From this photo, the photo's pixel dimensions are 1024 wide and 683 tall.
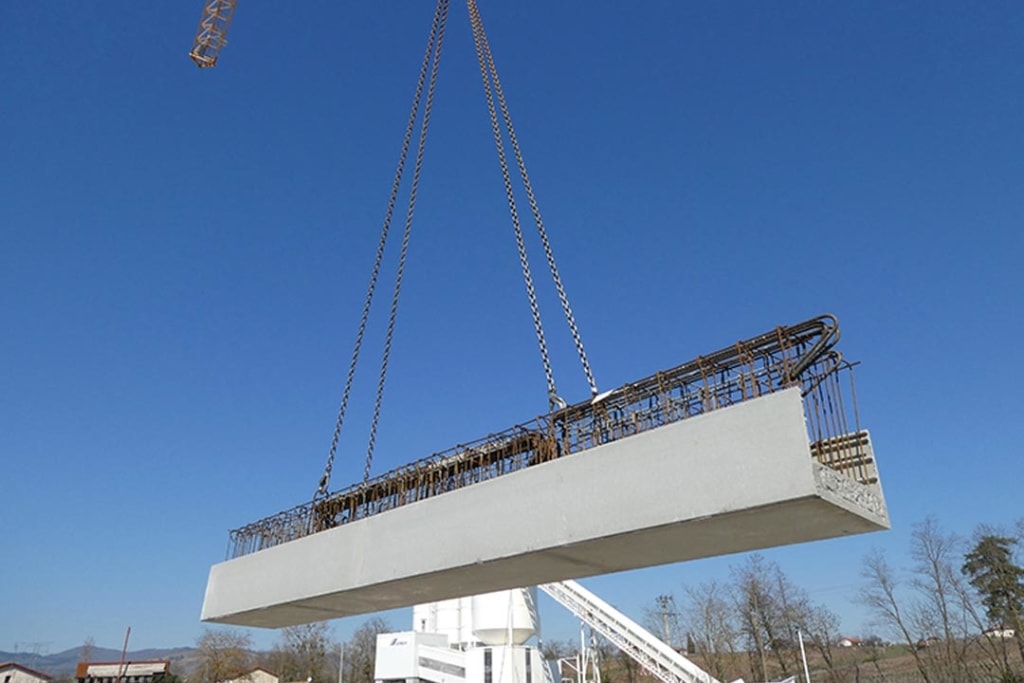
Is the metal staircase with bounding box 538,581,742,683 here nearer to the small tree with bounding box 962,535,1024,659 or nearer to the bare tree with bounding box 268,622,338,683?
the small tree with bounding box 962,535,1024,659

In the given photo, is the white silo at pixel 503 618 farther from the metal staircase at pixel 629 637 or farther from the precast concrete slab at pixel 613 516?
the precast concrete slab at pixel 613 516

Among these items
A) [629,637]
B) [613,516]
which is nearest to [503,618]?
[629,637]

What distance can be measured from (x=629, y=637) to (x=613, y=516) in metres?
15.8

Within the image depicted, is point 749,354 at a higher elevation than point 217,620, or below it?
higher

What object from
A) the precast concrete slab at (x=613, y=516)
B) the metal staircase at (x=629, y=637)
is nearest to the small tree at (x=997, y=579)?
the metal staircase at (x=629, y=637)

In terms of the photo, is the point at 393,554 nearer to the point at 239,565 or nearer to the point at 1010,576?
the point at 239,565

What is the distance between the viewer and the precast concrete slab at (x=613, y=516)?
494 centimetres

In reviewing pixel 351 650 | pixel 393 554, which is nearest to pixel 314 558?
pixel 393 554

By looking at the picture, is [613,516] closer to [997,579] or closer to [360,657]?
[997,579]

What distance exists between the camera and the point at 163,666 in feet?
158

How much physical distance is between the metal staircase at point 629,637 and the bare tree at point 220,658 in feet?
85.7

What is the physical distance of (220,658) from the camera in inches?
1550

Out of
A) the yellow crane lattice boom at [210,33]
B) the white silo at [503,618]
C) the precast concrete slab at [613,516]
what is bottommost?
the precast concrete slab at [613,516]

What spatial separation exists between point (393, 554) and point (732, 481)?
153 inches
